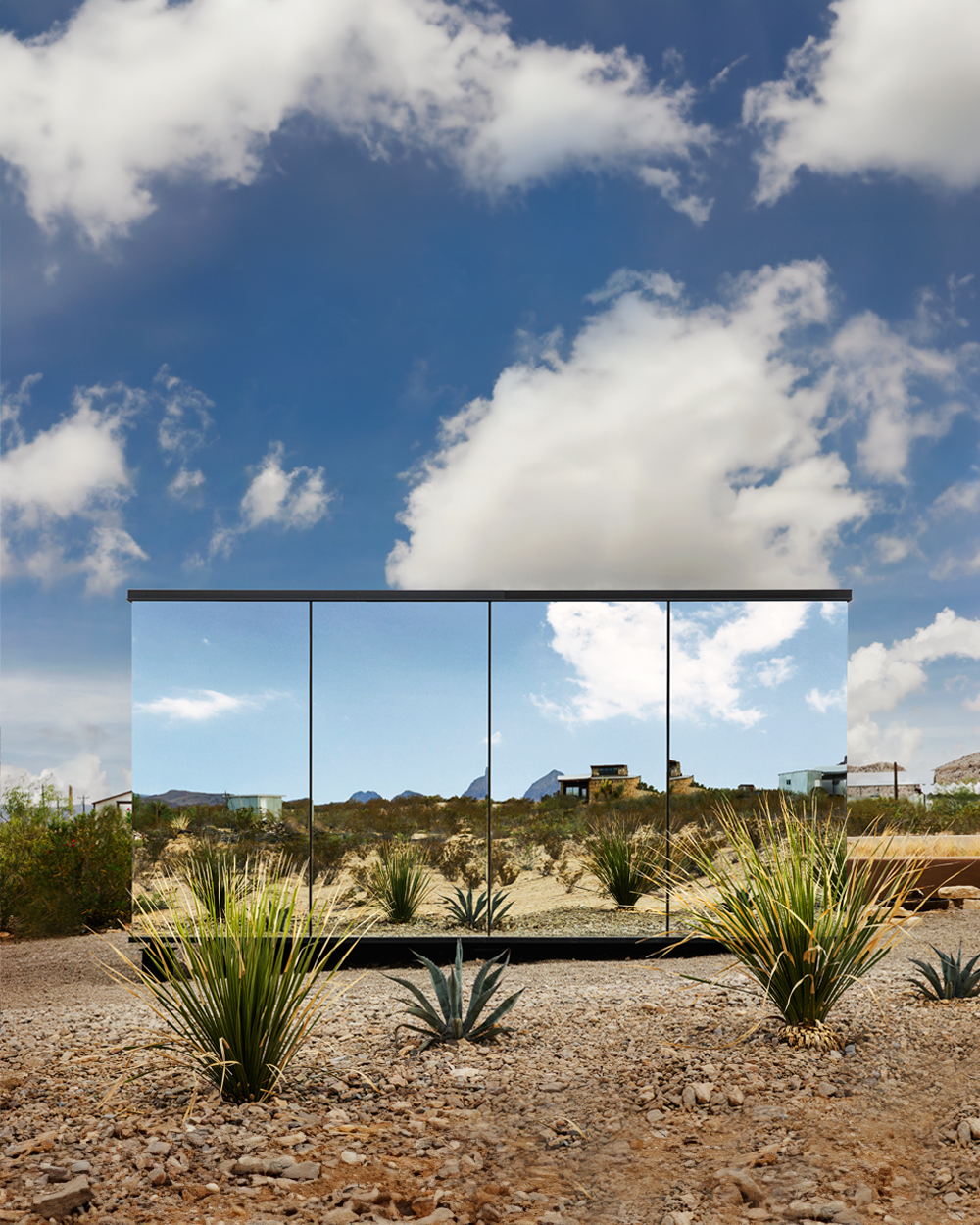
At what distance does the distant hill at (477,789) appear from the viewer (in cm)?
686

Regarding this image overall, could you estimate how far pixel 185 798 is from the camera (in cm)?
680

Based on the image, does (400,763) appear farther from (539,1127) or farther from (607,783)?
(539,1127)

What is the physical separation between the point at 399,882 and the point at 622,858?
69.9 inches

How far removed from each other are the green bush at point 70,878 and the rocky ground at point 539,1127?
548 cm

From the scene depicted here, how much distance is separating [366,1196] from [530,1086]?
1.09 metres

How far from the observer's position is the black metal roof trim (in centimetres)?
682

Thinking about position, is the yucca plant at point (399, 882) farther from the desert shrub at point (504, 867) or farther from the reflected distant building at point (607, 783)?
the reflected distant building at point (607, 783)

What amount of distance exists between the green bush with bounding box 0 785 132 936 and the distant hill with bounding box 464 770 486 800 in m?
4.95

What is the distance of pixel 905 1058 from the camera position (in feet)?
12.6

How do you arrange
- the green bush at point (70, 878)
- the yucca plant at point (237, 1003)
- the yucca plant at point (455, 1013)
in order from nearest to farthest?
the yucca plant at point (237, 1003) < the yucca plant at point (455, 1013) < the green bush at point (70, 878)

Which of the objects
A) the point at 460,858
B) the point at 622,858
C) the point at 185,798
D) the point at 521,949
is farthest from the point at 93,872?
the point at 622,858

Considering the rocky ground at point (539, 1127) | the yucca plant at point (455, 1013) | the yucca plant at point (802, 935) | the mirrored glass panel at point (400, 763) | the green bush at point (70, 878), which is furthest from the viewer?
the green bush at point (70, 878)

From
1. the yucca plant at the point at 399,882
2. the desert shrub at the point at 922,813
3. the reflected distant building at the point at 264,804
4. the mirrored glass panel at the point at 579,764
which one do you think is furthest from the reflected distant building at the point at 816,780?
the desert shrub at the point at 922,813

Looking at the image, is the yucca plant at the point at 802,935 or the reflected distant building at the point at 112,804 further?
the reflected distant building at the point at 112,804
